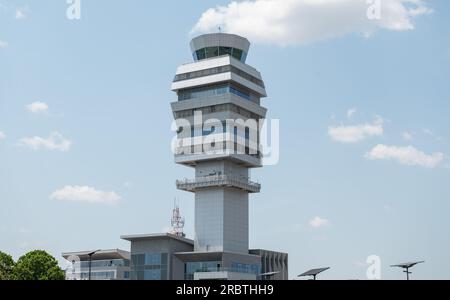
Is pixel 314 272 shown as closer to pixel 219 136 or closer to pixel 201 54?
pixel 219 136

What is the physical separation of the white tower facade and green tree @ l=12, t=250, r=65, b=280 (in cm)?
3528

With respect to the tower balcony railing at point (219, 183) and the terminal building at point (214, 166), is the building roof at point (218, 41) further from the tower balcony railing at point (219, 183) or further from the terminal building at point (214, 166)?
the tower balcony railing at point (219, 183)

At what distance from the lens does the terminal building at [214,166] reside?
5758 inches

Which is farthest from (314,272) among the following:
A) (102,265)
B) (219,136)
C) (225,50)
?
(102,265)

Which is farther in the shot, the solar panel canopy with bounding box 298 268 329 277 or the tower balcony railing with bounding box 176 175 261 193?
the tower balcony railing with bounding box 176 175 261 193

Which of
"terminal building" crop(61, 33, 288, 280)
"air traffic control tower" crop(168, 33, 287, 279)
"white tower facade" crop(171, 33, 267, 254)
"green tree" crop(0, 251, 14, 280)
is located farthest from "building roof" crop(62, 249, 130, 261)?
"green tree" crop(0, 251, 14, 280)

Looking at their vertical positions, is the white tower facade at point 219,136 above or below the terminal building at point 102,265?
above

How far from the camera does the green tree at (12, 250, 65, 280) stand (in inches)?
4897

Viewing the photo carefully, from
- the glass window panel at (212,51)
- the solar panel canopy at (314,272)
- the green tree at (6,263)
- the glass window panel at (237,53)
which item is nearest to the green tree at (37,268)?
the green tree at (6,263)

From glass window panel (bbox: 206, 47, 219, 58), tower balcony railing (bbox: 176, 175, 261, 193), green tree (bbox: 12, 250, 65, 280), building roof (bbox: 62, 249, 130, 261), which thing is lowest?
green tree (bbox: 12, 250, 65, 280)

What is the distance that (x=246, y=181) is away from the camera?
15338 cm

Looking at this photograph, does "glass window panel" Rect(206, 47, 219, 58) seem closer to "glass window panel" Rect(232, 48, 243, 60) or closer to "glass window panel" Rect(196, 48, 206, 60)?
"glass window panel" Rect(196, 48, 206, 60)
